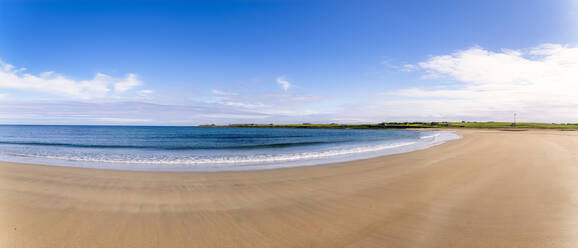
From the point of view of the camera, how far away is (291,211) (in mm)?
4879

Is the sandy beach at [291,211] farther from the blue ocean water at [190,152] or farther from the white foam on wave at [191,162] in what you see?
the blue ocean water at [190,152]

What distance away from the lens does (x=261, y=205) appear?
5289 mm

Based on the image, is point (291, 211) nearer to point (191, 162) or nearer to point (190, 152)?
point (191, 162)

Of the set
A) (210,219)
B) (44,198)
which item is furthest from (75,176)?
(210,219)

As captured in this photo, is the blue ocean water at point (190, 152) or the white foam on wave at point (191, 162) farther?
the blue ocean water at point (190, 152)

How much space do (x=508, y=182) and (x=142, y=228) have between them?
10.1m

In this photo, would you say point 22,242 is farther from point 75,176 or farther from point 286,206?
point 75,176

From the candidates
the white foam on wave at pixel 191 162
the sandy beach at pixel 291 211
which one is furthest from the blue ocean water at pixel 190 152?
the sandy beach at pixel 291 211

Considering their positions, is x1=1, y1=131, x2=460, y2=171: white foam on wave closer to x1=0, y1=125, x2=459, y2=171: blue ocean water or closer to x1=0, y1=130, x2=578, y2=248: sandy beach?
x1=0, y1=125, x2=459, y2=171: blue ocean water

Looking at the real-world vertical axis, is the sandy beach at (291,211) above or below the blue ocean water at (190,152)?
above

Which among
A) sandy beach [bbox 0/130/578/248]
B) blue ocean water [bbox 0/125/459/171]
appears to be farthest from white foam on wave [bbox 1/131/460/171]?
sandy beach [bbox 0/130/578/248]

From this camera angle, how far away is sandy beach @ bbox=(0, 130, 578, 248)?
3635 millimetres

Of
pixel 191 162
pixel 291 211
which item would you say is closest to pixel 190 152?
pixel 191 162

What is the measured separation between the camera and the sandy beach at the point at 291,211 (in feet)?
11.9
